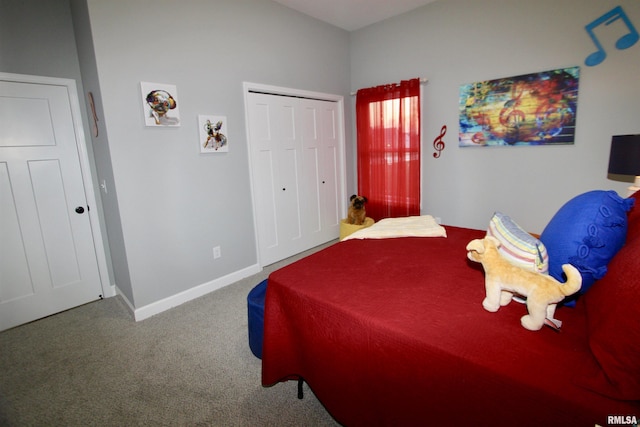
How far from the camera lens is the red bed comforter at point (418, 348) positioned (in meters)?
0.88

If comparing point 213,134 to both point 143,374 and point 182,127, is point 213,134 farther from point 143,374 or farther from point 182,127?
point 143,374

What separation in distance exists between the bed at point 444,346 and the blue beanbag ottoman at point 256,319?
12.6 inches

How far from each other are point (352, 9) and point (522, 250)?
3.52m

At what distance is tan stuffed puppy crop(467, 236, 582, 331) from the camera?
1.00 metres

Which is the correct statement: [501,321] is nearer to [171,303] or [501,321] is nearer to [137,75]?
[171,303]

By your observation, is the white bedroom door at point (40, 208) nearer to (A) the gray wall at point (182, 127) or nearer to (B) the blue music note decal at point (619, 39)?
(A) the gray wall at point (182, 127)

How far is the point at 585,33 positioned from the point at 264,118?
10.1ft

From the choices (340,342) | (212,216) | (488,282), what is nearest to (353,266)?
(340,342)

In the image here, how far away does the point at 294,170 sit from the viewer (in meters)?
3.75

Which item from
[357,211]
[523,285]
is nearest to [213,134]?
[357,211]

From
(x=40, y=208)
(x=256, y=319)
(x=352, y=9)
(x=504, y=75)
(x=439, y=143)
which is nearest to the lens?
(x=256, y=319)

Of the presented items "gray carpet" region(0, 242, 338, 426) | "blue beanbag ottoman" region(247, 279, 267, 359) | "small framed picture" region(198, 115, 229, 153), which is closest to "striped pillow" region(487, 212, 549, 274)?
"gray carpet" region(0, 242, 338, 426)

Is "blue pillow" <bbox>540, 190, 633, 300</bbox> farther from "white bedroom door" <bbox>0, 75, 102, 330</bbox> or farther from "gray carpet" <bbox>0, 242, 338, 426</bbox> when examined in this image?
"white bedroom door" <bbox>0, 75, 102, 330</bbox>

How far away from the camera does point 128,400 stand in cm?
175
